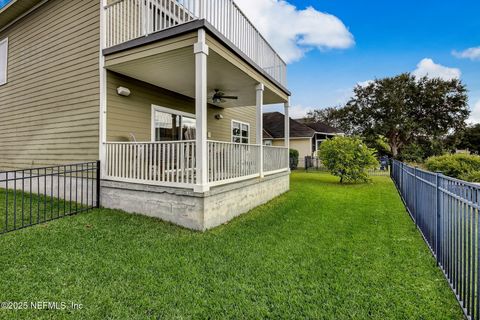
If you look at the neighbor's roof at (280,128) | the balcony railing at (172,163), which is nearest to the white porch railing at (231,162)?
the balcony railing at (172,163)

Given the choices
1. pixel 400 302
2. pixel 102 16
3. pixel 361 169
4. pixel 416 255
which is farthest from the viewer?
pixel 361 169

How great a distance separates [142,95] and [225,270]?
558 cm

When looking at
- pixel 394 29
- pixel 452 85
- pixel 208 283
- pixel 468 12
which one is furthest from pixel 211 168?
pixel 452 85

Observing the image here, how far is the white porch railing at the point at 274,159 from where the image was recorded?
7.93 metres

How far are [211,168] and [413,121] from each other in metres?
26.7

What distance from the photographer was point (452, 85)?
24703 mm

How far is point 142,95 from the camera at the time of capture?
23.4ft

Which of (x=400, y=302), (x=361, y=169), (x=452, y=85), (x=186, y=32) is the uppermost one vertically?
(x=452, y=85)

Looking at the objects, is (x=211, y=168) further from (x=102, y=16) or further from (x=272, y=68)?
(x=272, y=68)

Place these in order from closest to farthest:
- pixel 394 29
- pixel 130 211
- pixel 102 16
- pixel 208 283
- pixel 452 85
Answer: pixel 208 283
pixel 130 211
pixel 102 16
pixel 394 29
pixel 452 85

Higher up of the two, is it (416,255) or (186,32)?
(186,32)

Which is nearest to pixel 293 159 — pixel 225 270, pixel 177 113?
pixel 177 113

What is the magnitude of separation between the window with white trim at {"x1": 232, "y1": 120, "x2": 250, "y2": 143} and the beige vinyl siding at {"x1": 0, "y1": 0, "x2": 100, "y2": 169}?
654cm

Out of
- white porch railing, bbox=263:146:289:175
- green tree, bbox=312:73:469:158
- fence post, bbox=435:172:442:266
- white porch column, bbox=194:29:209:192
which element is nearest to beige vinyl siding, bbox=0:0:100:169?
white porch column, bbox=194:29:209:192
